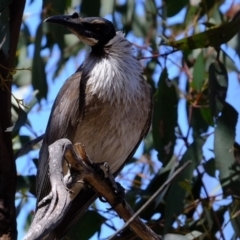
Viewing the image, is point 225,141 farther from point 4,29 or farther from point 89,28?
point 4,29

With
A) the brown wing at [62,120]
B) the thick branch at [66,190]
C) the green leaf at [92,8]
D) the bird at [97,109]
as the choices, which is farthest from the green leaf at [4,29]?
the green leaf at [92,8]

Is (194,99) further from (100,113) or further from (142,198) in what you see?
(100,113)

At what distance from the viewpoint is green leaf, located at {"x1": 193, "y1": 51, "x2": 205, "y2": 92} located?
4.49m

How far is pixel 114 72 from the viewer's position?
3.96m

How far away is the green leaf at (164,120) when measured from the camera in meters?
4.30

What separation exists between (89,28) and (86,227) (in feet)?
3.26

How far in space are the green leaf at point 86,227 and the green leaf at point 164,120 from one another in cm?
43

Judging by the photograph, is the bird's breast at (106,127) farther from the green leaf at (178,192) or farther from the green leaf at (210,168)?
the green leaf at (210,168)

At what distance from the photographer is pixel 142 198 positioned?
4.35m

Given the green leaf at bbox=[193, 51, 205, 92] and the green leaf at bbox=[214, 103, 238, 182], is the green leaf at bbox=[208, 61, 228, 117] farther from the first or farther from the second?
the green leaf at bbox=[193, 51, 205, 92]

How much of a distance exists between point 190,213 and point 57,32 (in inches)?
44.2

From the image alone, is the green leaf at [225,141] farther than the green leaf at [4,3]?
Yes

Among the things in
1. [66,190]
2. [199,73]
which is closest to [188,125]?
[199,73]

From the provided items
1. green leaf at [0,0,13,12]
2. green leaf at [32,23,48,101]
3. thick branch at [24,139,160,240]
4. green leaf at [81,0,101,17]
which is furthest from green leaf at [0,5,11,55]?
green leaf at [32,23,48,101]
